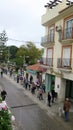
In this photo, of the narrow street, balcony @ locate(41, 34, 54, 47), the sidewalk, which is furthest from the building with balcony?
the narrow street

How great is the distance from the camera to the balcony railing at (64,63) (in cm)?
2542

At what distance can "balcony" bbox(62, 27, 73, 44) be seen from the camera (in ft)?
81.0

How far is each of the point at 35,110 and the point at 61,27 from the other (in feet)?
30.7

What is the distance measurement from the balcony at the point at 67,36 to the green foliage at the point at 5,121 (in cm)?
1748

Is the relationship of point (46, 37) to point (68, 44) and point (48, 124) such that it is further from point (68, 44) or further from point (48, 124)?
point (48, 124)

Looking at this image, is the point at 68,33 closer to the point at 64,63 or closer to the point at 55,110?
the point at 64,63

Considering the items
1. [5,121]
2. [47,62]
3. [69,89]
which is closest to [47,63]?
[47,62]

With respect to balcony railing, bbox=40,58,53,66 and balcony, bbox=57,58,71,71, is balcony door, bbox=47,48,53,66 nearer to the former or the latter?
balcony railing, bbox=40,58,53,66

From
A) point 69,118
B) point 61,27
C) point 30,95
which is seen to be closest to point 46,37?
point 61,27

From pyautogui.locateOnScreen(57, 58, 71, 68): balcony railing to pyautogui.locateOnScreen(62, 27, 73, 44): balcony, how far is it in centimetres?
165

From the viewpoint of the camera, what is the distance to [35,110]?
22.0 meters

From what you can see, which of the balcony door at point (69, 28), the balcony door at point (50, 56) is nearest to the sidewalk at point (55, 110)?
the balcony door at point (50, 56)

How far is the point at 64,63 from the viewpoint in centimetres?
2617

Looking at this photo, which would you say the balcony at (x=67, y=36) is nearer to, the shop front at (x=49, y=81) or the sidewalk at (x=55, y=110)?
the sidewalk at (x=55, y=110)
